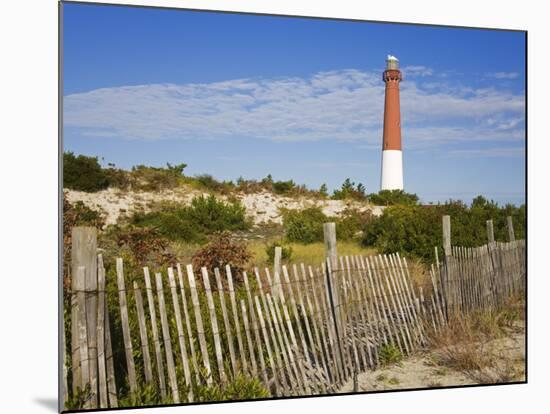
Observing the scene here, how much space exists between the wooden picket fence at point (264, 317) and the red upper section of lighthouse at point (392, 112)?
2.75ft

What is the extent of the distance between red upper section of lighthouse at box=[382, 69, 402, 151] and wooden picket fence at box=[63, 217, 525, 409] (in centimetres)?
84

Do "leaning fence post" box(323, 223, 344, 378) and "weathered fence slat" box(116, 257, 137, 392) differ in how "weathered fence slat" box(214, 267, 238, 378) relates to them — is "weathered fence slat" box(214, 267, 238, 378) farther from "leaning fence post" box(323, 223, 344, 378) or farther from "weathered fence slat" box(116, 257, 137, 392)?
"leaning fence post" box(323, 223, 344, 378)

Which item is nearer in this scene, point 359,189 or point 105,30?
point 105,30

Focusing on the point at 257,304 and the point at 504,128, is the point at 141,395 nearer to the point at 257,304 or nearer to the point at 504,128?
the point at 257,304

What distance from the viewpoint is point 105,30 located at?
220 inches

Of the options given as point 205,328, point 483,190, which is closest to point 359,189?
point 483,190

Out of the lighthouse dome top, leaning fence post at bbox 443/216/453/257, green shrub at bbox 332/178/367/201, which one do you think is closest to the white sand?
green shrub at bbox 332/178/367/201

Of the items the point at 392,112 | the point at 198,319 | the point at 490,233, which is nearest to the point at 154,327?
the point at 198,319

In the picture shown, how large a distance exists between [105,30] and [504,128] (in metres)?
3.15

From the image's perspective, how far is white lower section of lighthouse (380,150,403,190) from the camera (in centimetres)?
612

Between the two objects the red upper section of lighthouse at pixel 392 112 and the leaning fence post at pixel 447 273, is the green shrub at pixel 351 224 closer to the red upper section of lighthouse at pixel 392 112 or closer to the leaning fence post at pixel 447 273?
the red upper section of lighthouse at pixel 392 112

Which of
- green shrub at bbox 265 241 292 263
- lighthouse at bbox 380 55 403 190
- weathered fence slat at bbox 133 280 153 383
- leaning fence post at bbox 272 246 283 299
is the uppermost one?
lighthouse at bbox 380 55 403 190
